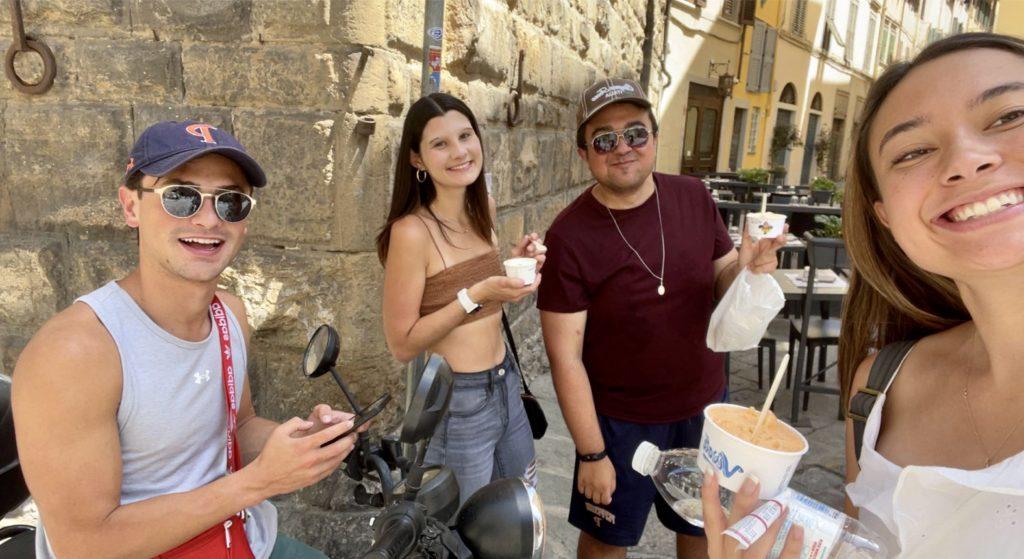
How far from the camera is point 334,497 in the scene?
2.47m

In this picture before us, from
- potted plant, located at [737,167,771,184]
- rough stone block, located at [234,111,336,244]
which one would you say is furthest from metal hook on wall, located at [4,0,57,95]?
potted plant, located at [737,167,771,184]

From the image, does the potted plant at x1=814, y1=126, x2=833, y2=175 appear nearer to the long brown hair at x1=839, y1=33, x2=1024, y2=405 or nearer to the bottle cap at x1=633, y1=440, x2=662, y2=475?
the long brown hair at x1=839, y1=33, x2=1024, y2=405

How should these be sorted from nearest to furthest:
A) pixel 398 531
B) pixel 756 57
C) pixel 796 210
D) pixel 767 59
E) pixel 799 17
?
pixel 398 531 < pixel 796 210 < pixel 756 57 < pixel 767 59 < pixel 799 17

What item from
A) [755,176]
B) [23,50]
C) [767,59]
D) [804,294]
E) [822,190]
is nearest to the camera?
[23,50]

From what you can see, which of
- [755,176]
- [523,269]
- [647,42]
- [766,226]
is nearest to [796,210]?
[755,176]

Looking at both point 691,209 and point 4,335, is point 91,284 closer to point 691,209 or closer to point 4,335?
point 4,335

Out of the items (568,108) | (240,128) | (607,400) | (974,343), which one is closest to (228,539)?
(607,400)

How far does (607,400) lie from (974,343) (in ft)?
4.07

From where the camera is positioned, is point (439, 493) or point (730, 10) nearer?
point (439, 493)

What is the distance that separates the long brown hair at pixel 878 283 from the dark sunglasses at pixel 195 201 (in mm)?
1467

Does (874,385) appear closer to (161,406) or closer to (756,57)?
(161,406)

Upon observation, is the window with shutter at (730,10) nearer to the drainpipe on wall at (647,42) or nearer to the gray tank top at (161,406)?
the drainpipe on wall at (647,42)

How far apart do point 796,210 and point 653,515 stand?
17.9 feet

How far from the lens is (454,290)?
2152 millimetres
